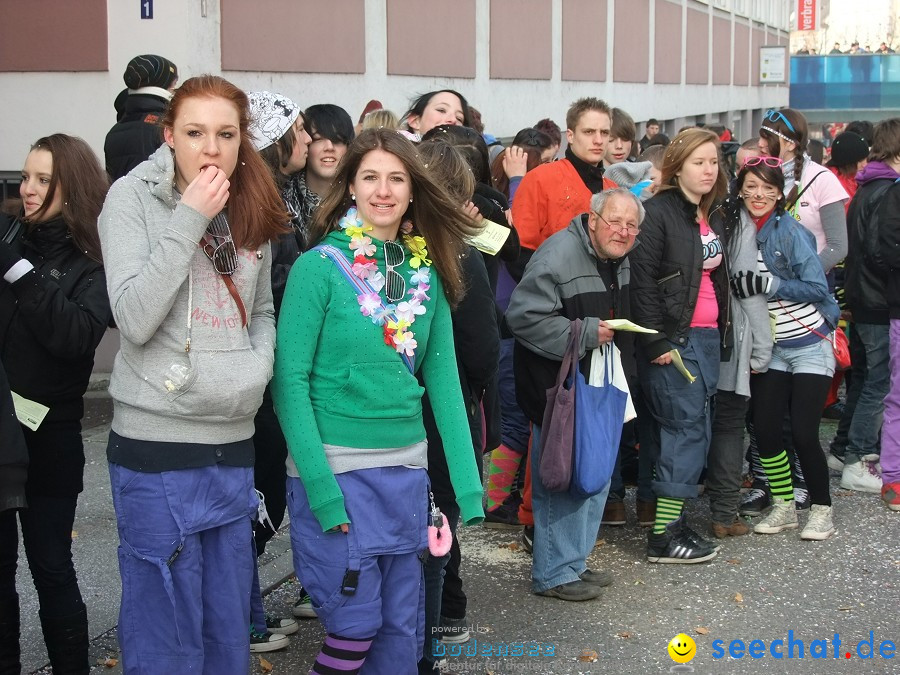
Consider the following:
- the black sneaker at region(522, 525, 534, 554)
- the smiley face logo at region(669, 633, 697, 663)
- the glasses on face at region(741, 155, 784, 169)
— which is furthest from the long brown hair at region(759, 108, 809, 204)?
the smiley face logo at region(669, 633, 697, 663)

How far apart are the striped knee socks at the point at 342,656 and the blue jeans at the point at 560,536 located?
181cm

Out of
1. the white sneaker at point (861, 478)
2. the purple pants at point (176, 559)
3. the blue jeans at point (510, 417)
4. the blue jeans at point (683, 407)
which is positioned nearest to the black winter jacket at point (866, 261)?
the white sneaker at point (861, 478)

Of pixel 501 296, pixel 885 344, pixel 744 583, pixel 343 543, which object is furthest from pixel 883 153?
pixel 343 543

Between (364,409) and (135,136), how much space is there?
2868mm

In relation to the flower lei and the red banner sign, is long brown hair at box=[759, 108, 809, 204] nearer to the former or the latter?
the flower lei

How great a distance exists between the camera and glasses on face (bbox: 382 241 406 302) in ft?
11.6

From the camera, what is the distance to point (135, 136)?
5684mm

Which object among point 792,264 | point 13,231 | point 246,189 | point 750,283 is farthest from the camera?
point 792,264

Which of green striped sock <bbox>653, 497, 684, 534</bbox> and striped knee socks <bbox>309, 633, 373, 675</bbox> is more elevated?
striped knee socks <bbox>309, 633, 373, 675</bbox>

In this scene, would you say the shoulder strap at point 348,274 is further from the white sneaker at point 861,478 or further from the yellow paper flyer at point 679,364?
the white sneaker at point 861,478

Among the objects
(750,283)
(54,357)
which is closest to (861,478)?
(750,283)

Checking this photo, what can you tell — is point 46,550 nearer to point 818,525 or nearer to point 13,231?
point 13,231

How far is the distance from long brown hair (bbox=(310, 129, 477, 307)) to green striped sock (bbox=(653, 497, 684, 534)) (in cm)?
232

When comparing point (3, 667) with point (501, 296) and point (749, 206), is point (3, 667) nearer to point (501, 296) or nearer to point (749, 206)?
point (501, 296)
